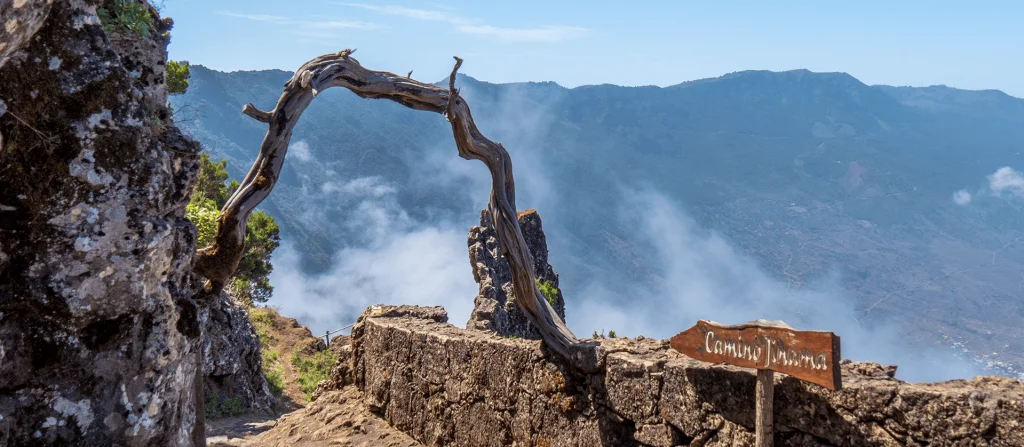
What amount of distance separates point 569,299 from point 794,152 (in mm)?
68313

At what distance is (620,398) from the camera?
4844 mm

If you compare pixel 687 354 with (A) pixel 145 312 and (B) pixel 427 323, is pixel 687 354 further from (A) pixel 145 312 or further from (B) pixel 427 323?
(B) pixel 427 323

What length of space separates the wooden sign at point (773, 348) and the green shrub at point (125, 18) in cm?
351

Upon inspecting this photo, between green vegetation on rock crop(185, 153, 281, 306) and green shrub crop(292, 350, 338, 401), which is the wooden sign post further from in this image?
green vegetation on rock crop(185, 153, 281, 306)

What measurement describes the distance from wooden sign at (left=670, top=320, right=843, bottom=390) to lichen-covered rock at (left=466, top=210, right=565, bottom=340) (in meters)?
10.5

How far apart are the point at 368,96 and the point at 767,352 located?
387 cm

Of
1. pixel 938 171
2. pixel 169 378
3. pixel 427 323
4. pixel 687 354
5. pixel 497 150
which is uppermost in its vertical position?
pixel 938 171

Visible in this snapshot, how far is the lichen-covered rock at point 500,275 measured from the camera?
53.2ft

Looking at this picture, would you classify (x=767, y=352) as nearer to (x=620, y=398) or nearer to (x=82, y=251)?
(x=620, y=398)

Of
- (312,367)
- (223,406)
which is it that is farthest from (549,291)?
(223,406)

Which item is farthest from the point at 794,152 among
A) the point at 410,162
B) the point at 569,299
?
the point at 410,162

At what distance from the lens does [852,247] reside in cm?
12131

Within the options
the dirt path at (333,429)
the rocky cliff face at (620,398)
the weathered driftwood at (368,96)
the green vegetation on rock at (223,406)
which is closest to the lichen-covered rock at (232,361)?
the green vegetation on rock at (223,406)

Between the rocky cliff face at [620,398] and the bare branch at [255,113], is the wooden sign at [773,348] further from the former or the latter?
the bare branch at [255,113]
